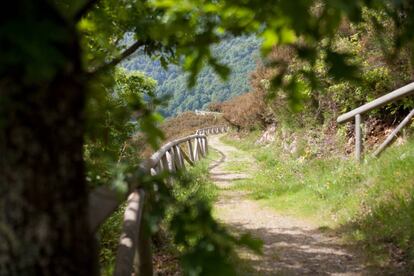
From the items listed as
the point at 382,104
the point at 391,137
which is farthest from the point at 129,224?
the point at 391,137

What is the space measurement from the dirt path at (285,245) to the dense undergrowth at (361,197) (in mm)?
229

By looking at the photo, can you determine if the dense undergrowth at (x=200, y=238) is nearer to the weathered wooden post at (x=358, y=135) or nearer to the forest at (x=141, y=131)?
the forest at (x=141, y=131)

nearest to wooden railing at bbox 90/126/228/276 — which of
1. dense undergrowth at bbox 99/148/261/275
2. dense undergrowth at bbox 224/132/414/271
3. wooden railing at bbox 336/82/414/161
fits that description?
dense undergrowth at bbox 99/148/261/275

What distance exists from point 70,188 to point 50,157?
109 millimetres

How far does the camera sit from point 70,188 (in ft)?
4.04

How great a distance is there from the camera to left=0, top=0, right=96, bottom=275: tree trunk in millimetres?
1100

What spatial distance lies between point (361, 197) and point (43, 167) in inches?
220

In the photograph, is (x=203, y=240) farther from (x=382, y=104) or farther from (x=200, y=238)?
(x=382, y=104)

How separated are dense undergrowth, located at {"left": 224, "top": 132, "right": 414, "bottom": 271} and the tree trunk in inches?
146

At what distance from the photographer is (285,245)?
568 cm

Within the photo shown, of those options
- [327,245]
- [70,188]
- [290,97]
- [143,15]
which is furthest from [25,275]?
[327,245]

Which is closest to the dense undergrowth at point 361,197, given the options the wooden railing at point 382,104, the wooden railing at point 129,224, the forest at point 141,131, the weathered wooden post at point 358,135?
the forest at point 141,131

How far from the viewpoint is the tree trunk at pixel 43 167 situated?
110cm

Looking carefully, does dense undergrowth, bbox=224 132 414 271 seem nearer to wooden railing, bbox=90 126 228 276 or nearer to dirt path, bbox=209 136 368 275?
dirt path, bbox=209 136 368 275
